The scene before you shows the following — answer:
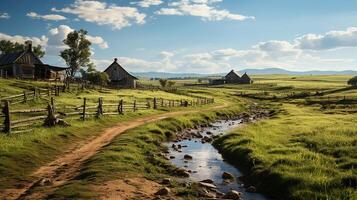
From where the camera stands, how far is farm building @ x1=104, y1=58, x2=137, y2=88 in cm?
9900

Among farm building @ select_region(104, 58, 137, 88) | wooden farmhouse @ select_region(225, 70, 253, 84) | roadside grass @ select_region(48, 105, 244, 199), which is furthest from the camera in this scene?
wooden farmhouse @ select_region(225, 70, 253, 84)

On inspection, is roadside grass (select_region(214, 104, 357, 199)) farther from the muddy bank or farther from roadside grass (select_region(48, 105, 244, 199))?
roadside grass (select_region(48, 105, 244, 199))

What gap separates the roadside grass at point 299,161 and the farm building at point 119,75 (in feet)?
230

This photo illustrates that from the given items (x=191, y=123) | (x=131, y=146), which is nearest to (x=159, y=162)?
(x=131, y=146)

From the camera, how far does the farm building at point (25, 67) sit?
75438 mm

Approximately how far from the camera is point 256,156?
22.5 meters

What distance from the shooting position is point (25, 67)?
7675 cm

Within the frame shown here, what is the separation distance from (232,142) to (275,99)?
245ft

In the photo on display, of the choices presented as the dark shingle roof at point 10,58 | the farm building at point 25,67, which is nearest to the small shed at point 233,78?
the farm building at point 25,67

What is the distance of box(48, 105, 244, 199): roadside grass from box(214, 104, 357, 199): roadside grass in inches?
161

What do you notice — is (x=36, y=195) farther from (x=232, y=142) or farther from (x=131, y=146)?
(x=232, y=142)

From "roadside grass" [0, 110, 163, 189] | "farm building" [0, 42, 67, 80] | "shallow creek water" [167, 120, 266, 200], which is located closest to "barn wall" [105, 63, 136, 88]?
"farm building" [0, 42, 67, 80]

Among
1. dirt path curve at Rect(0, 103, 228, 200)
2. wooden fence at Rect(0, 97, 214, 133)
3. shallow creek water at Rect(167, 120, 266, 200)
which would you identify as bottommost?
shallow creek water at Rect(167, 120, 266, 200)

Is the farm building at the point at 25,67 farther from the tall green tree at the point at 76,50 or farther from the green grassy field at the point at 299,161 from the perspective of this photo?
the green grassy field at the point at 299,161
